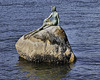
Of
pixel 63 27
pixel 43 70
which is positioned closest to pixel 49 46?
pixel 43 70

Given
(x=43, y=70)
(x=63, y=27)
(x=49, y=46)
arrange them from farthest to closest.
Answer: (x=63, y=27)
(x=49, y=46)
(x=43, y=70)

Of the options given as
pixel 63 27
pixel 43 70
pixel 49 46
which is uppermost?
pixel 49 46

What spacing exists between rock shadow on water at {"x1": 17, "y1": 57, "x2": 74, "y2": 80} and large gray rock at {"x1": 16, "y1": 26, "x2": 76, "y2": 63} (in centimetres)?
45

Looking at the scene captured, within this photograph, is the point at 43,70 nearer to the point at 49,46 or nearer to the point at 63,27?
the point at 49,46

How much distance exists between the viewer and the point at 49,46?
2183cm

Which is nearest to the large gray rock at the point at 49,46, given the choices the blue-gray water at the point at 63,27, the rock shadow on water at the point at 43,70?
the rock shadow on water at the point at 43,70

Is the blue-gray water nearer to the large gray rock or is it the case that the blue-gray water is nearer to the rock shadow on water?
the rock shadow on water

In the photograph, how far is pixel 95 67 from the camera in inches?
855

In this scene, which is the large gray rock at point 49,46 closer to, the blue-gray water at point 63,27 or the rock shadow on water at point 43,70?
the rock shadow on water at point 43,70

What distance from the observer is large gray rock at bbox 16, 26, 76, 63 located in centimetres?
2183

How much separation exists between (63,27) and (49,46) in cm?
1193

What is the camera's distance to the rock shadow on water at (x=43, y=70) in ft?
65.6

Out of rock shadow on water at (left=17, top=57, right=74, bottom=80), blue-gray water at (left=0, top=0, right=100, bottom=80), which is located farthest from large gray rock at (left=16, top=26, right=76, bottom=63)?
blue-gray water at (left=0, top=0, right=100, bottom=80)

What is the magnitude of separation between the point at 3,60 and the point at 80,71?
604cm
